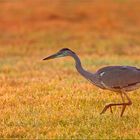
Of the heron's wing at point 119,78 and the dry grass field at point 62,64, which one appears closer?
the dry grass field at point 62,64

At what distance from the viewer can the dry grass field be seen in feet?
30.2

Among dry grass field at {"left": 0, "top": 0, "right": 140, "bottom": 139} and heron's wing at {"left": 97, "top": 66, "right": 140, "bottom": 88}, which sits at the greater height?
heron's wing at {"left": 97, "top": 66, "right": 140, "bottom": 88}

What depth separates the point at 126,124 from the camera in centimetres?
926

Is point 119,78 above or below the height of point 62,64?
above

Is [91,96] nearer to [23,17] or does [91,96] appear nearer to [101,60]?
[101,60]

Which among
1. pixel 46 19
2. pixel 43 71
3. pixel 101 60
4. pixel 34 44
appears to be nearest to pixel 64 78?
pixel 43 71

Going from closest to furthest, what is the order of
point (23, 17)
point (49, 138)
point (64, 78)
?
point (49, 138), point (64, 78), point (23, 17)

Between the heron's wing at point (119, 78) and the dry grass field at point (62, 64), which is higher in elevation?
the heron's wing at point (119, 78)

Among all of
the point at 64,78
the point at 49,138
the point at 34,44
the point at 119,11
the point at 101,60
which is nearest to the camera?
the point at 49,138

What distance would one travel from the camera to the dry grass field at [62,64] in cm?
921

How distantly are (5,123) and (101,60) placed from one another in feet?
38.2

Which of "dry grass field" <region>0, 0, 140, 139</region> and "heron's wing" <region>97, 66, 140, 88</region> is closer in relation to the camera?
"dry grass field" <region>0, 0, 140, 139</region>

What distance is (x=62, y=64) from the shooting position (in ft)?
65.5

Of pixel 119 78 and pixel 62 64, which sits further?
pixel 62 64
